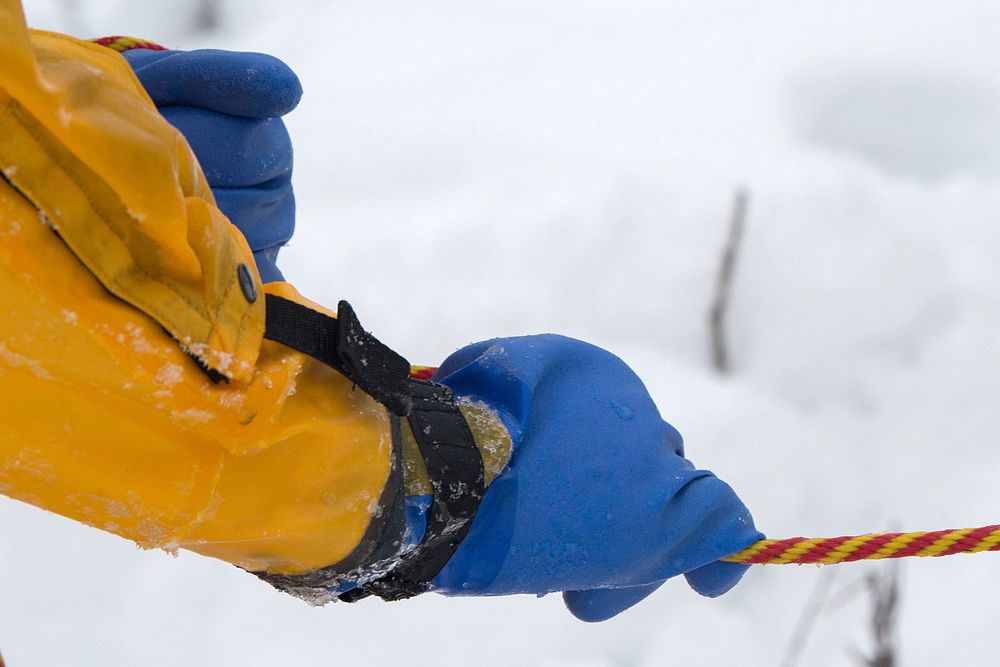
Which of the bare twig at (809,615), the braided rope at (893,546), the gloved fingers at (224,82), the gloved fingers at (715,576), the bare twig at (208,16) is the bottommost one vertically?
the bare twig at (809,615)

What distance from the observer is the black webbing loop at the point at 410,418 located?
0.72 m

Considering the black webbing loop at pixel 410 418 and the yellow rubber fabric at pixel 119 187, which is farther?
the black webbing loop at pixel 410 418

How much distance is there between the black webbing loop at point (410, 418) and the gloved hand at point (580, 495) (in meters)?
0.03

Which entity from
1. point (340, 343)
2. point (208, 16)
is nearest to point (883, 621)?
point (340, 343)

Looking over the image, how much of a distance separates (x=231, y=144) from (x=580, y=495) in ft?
1.58

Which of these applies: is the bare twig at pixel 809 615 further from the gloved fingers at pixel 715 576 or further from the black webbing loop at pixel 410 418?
the black webbing loop at pixel 410 418

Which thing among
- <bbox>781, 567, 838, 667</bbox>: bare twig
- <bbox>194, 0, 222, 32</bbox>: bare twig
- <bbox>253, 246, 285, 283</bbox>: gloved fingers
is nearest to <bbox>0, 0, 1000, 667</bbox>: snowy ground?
<bbox>781, 567, 838, 667</bbox>: bare twig

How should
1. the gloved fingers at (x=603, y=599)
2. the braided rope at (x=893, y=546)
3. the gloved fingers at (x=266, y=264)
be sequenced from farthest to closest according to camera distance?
the gloved fingers at (x=266, y=264), the gloved fingers at (x=603, y=599), the braided rope at (x=893, y=546)

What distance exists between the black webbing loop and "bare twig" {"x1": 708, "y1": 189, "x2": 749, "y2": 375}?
1283 millimetres

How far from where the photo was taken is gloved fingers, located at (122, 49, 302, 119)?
0.97 metres

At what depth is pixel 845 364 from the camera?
2.09 metres

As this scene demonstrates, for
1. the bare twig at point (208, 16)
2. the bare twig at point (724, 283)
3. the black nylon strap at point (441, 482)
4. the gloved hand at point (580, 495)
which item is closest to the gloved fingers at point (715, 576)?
the gloved hand at point (580, 495)

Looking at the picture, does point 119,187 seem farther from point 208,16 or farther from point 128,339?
point 208,16

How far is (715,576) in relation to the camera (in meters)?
0.91
